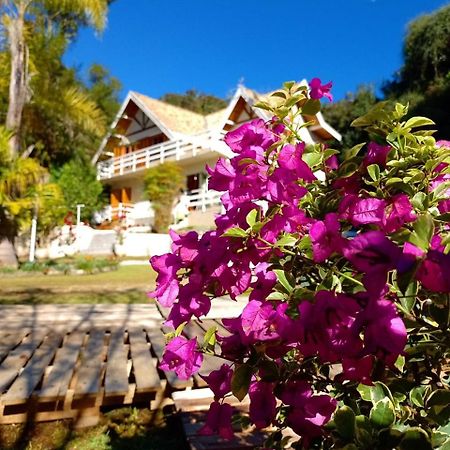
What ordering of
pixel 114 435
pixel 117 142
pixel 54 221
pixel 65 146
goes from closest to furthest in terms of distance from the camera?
pixel 114 435 < pixel 54 221 < pixel 65 146 < pixel 117 142

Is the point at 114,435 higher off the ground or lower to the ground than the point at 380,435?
lower

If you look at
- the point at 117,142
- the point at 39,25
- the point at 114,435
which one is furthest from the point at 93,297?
the point at 117,142

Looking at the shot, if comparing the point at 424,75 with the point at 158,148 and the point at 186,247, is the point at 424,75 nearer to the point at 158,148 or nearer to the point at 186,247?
the point at 158,148

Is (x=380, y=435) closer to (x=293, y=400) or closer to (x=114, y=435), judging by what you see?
(x=293, y=400)

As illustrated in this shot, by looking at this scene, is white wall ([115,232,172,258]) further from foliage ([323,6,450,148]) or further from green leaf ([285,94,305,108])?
green leaf ([285,94,305,108])

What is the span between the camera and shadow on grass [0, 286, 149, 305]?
666cm

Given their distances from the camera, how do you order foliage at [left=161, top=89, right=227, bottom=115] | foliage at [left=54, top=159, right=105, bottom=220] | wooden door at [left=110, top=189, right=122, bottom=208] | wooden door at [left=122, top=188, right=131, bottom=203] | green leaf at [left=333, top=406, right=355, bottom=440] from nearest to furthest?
green leaf at [left=333, top=406, right=355, bottom=440] → foliage at [left=54, top=159, right=105, bottom=220] → wooden door at [left=122, top=188, right=131, bottom=203] → wooden door at [left=110, top=189, right=122, bottom=208] → foliage at [left=161, top=89, right=227, bottom=115]

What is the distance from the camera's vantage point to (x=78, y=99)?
17.4m

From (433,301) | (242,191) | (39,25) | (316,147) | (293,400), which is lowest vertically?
(293,400)

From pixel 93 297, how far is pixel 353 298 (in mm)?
6864

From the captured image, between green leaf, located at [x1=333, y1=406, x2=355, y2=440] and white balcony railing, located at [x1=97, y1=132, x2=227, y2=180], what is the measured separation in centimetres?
1980

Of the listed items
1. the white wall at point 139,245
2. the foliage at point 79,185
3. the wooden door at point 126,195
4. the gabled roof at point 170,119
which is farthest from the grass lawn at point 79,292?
the wooden door at point 126,195

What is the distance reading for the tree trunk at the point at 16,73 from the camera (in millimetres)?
14156

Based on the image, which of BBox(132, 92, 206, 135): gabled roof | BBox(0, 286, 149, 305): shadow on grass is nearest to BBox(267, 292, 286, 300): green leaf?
BBox(0, 286, 149, 305): shadow on grass
